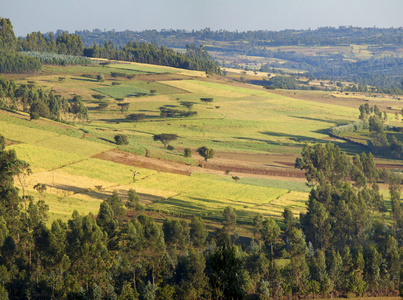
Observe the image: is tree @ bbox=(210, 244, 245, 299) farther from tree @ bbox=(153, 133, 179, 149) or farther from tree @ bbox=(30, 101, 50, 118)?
tree @ bbox=(30, 101, 50, 118)

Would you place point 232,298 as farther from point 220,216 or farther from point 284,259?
point 220,216

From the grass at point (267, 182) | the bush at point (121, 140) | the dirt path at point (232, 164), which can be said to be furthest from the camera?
the bush at point (121, 140)

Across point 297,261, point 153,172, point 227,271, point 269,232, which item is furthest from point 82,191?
point 227,271

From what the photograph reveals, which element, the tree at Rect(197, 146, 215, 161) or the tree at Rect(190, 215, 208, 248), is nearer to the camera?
the tree at Rect(190, 215, 208, 248)

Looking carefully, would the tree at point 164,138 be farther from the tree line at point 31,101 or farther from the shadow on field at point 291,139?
the tree line at point 31,101

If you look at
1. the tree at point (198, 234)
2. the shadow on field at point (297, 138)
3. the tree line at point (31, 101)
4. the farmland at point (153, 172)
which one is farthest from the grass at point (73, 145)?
the shadow on field at point (297, 138)

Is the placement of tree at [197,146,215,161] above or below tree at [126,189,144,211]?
below

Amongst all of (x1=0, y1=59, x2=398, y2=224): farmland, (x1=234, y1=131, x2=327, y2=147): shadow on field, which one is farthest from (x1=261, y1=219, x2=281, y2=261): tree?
(x1=234, y1=131, x2=327, y2=147): shadow on field

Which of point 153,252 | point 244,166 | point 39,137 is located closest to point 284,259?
point 153,252

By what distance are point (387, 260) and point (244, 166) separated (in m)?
71.0

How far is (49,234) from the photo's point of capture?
67.1 m

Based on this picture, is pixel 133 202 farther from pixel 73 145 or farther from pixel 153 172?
pixel 73 145

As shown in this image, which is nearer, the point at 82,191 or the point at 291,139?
the point at 82,191

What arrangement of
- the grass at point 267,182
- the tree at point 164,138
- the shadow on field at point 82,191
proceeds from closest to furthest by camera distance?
the shadow on field at point 82,191, the grass at point 267,182, the tree at point 164,138
